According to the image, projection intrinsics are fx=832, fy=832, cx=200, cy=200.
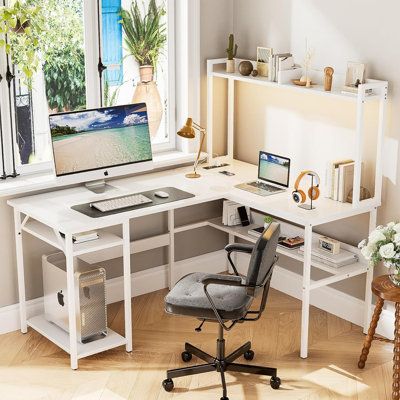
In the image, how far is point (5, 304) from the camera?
487 centimetres

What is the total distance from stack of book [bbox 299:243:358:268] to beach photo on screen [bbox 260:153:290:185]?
1.44 ft

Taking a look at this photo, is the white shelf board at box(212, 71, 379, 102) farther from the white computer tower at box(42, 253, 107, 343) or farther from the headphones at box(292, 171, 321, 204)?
the white computer tower at box(42, 253, 107, 343)

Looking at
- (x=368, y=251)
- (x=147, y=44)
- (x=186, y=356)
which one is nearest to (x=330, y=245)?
(x=368, y=251)

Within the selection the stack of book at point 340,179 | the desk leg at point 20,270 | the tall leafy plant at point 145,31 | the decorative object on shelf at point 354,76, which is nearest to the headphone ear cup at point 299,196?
the stack of book at point 340,179

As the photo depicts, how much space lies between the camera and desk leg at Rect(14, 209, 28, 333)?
469 cm

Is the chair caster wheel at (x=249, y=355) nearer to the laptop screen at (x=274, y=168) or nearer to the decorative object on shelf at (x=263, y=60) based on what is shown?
the laptop screen at (x=274, y=168)

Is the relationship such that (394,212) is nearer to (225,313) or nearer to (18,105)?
(225,313)

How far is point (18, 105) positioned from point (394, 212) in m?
2.23

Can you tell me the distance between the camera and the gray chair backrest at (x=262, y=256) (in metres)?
3.83

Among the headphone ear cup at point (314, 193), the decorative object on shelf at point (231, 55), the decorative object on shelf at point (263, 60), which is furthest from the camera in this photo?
the decorative object on shelf at point (231, 55)

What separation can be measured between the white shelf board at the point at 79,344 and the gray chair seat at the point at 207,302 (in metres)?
0.64

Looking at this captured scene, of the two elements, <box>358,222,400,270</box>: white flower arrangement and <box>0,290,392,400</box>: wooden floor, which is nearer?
<box>358,222,400,270</box>: white flower arrangement

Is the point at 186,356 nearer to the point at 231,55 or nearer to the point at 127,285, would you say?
the point at 127,285

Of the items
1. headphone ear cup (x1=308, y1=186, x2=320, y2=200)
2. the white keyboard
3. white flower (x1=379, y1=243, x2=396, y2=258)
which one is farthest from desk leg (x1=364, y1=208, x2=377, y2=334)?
the white keyboard
